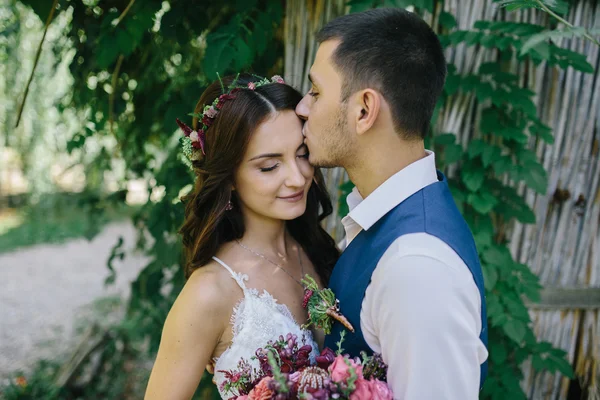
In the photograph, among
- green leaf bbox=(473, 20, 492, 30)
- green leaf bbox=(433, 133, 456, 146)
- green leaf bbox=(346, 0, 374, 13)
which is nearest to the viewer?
green leaf bbox=(346, 0, 374, 13)

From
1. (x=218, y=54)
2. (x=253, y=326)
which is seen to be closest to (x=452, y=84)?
(x=218, y=54)

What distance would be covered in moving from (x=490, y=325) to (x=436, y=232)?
1.35m

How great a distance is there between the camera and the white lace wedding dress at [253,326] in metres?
→ 2.04

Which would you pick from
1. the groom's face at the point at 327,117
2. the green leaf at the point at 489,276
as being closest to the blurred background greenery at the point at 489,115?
the green leaf at the point at 489,276

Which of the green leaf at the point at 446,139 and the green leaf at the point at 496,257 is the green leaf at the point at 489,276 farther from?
the green leaf at the point at 446,139

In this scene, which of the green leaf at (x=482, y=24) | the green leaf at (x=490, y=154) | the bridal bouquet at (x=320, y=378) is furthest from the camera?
the green leaf at (x=490, y=154)

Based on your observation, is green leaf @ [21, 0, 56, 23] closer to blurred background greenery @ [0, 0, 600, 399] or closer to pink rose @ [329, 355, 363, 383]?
blurred background greenery @ [0, 0, 600, 399]

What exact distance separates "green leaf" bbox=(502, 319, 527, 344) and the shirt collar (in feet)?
3.34

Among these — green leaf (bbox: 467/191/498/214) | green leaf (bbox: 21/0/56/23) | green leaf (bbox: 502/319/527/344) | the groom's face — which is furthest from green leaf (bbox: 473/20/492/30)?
green leaf (bbox: 21/0/56/23)

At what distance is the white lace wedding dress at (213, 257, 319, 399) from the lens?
2.04m

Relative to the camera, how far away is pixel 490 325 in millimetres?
2719

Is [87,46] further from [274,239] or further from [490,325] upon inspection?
[490,325]

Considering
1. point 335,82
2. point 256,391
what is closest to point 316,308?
point 256,391

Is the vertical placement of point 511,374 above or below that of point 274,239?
below
